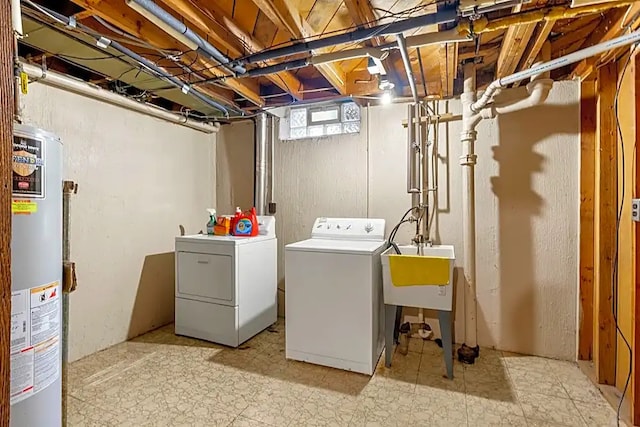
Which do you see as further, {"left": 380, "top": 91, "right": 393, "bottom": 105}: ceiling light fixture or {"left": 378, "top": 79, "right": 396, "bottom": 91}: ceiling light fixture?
{"left": 380, "top": 91, "right": 393, "bottom": 105}: ceiling light fixture

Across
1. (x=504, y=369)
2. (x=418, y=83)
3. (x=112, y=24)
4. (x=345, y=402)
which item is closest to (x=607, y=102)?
(x=418, y=83)

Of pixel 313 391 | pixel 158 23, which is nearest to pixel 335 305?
pixel 313 391

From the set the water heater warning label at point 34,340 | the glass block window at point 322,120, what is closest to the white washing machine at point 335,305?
the glass block window at point 322,120

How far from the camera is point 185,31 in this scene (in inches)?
68.7

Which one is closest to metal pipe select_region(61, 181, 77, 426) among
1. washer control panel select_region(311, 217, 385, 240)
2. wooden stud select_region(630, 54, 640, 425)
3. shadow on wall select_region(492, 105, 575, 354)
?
washer control panel select_region(311, 217, 385, 240)

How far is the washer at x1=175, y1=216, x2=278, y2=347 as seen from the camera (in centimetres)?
273

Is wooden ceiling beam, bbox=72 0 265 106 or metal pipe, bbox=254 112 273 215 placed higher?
wooden ceiling beam, bbox=72 0 265 106

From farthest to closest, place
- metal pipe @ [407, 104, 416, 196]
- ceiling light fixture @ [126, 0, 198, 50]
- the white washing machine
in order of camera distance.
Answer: metal pipe @ [407, 104, 416, 196], the white washing machine, ceiling light fixture @ [126, 0, 198, 50]

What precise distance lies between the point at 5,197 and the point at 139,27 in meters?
1.76

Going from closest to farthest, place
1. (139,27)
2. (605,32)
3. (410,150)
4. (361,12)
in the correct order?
(361,12)
(139,27)
(605,32)
(410,150)

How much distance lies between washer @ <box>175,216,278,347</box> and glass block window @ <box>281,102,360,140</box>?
110cm

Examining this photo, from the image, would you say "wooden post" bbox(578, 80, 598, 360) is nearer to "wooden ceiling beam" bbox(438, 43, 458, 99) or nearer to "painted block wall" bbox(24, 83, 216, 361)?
"wooden ceiling beam" bbox(438, 43, 458, 99)

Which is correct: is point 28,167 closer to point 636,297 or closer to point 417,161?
point 417,161

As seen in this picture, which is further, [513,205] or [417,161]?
[417,161]
